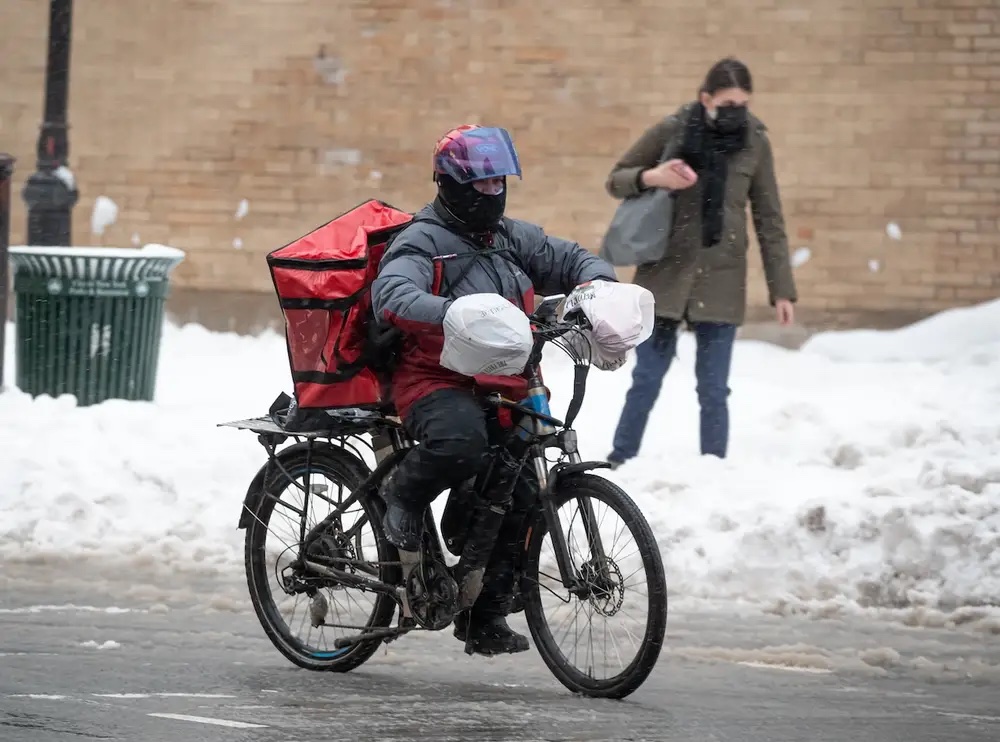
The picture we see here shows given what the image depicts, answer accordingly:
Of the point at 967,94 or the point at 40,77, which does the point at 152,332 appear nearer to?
the point at 40,77

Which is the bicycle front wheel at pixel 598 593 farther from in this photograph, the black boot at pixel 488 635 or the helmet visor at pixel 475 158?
the helmet visor at pixel 475 158

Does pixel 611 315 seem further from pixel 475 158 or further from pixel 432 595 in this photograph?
pixel 432 595

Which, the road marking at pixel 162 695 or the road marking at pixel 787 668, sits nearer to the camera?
the road marking at pixel 162 695

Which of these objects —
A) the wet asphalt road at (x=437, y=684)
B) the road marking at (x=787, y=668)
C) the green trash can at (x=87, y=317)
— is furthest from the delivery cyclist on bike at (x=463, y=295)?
the green trash can at (x=87, y=317)

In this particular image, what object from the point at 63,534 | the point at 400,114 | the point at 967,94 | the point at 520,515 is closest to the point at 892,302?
the point at 967,94

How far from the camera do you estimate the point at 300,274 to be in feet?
18.1

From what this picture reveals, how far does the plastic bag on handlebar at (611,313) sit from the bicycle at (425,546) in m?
0.06

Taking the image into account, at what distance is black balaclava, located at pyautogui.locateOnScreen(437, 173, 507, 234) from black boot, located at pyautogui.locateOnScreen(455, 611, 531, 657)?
47.5 inches

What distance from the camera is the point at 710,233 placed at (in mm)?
8945

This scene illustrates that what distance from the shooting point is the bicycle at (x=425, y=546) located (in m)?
5.25

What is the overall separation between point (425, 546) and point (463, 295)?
84 cm

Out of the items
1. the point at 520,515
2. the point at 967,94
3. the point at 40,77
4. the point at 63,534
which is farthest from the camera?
the point at 40,77

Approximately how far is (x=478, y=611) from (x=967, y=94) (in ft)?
33.7

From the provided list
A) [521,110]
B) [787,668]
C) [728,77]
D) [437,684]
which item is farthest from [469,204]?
[521,110]
